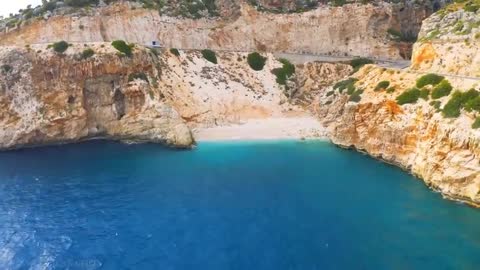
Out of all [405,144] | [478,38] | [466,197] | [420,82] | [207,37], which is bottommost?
[466,197]

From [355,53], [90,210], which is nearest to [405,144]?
[90,210]

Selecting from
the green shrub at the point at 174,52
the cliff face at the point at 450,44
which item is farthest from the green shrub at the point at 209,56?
the cliff face at the point at 450,44

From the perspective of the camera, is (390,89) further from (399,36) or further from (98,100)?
(98,100)

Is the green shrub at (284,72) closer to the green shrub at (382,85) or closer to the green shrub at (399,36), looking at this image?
the green shrub at (399,36)

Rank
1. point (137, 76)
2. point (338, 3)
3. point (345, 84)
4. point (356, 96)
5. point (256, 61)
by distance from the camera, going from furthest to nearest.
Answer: point (338, 3) → point (256, 61) → point (345, 84) → point (137, 76) → point (356, 96)

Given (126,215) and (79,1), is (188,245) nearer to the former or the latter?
(126,215)

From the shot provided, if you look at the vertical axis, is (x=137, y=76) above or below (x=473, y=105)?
above

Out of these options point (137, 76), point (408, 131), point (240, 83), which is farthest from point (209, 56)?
point (408, 131)
